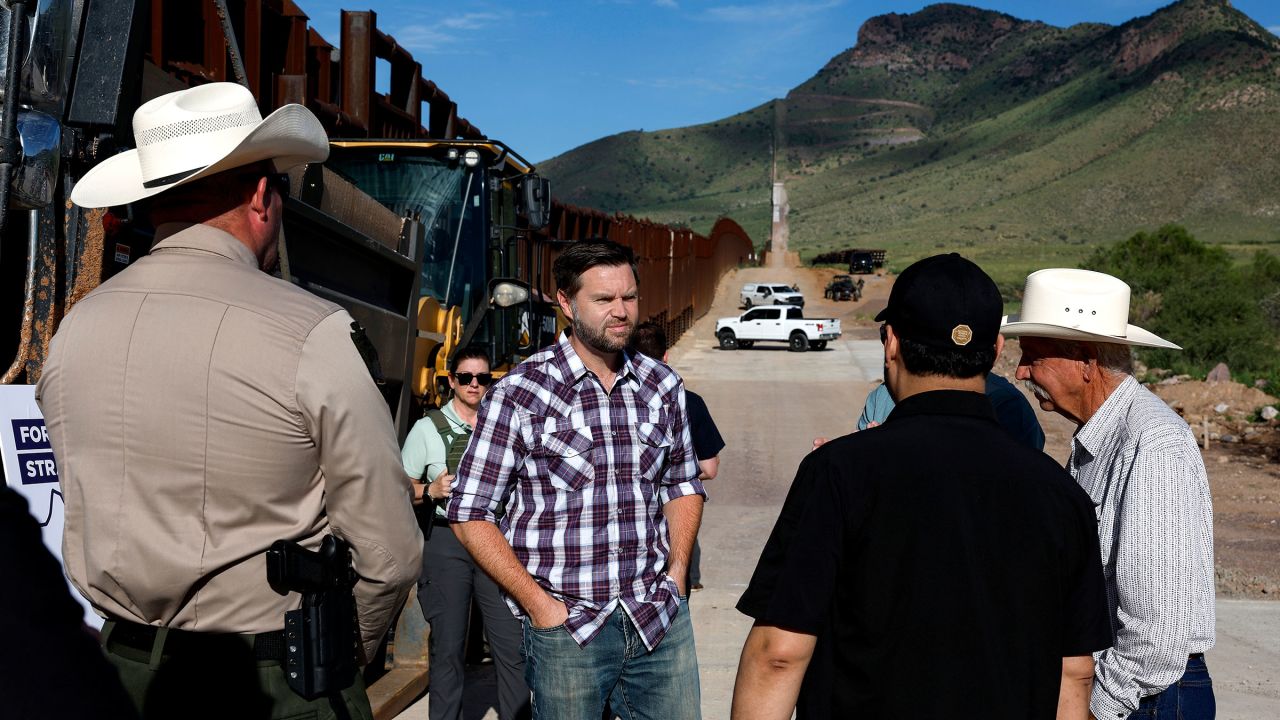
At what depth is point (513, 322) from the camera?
8.42 m

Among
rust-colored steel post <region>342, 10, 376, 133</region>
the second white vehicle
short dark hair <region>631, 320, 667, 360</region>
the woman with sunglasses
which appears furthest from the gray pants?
the second white vehicle

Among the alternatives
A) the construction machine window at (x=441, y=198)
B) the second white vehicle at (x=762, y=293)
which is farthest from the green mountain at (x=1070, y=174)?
the construction machine window at (x=441, y=198)

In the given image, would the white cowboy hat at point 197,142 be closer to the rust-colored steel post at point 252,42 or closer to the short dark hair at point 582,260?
the short dark hair at point 582,260

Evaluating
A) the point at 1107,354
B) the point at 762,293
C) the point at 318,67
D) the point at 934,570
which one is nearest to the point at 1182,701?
the point at 1107,354

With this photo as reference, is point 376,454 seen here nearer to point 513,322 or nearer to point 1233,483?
point 513,322

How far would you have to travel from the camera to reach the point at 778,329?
3297 centimetres

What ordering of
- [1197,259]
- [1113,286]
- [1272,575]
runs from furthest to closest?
1. [1197,259]
2. [1272,575]
3. [1113,286]

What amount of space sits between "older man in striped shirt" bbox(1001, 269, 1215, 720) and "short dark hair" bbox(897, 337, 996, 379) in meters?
0.65

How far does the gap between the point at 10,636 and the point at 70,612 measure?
0.17m

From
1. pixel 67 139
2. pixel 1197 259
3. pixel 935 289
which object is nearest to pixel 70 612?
pixel 67 139

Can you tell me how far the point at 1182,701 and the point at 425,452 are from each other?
132 inches

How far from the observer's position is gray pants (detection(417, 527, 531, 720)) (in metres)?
5.03

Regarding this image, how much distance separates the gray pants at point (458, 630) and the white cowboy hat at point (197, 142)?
8.89ft

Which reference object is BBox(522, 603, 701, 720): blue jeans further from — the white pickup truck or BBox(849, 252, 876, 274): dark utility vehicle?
BBox(849, 252, 876, 274): dark utility vehicle
